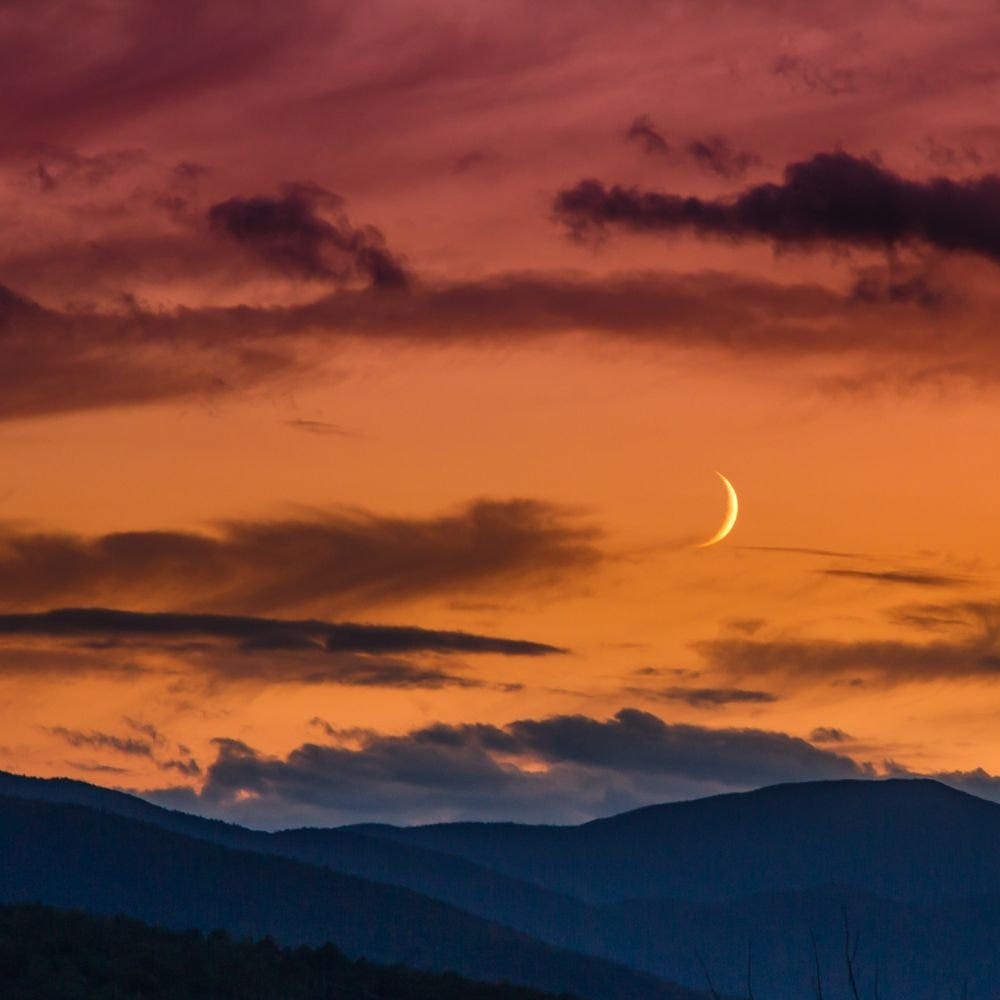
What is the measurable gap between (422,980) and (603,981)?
4375 inches

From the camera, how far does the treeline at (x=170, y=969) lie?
7544cm

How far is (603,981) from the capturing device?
19300cm

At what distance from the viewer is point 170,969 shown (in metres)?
79.8

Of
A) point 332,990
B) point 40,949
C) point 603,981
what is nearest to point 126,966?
point 40,949

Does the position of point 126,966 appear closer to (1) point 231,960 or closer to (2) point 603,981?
(1) point 231,960

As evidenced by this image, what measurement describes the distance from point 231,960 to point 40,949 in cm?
830

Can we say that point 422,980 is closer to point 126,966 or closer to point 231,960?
point 231,960

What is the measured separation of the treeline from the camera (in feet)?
247

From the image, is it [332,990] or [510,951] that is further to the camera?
[510,951]

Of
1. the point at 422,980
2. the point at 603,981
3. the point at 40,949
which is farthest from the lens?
the point at 603,981

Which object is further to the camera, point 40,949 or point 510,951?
point 510,951

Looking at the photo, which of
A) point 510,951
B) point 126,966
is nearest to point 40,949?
point 126,966

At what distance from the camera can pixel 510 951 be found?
641 feet

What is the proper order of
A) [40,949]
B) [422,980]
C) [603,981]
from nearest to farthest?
[40,949]
[422,980]
[603,981]
